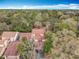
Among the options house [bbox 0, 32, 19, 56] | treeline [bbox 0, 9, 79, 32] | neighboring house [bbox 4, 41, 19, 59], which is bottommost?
neighboring house [bbox 4, 41, 19, 59]

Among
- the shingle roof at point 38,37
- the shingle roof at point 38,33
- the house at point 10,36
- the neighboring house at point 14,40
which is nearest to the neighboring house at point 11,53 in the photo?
the neighboring house at point 14,40

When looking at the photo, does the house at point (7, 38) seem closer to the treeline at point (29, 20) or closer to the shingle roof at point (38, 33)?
the shingle roof at point (38, 33)

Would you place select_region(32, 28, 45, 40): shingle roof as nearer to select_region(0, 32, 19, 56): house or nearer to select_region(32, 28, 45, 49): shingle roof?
select_region(32, 28, 45, 49): shingle roof

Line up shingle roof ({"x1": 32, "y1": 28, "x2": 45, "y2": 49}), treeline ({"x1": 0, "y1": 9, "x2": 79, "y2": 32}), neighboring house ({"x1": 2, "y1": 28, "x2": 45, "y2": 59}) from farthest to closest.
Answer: treeline ({"x1": 0, "y1": 9, "x2": 79, "y2": 32}) < shingle roof ({"x1": 32, "y1": 28, "x2": 45, "y2": 49}) < neighboring house ({"x1": 2, "y1": 28, "x2": 45, "y2": 59})

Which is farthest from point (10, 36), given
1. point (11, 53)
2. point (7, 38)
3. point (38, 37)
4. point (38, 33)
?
point (11, 53)

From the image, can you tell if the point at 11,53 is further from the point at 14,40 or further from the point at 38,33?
the point at 38,33

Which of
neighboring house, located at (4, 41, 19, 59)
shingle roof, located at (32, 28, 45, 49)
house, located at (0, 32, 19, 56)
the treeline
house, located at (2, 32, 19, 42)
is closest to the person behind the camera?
neighboring house, located at (4, 41, 19, 59)

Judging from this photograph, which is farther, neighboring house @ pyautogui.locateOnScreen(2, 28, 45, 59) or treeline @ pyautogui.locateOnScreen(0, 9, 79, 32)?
treeline @ pyautogui.locateOnScreen(0, 9, 79, 32)

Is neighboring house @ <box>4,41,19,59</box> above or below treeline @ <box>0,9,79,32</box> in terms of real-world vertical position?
below

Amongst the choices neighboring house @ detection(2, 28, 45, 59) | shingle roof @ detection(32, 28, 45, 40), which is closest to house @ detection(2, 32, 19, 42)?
neighboring house @ detection(2, 28, 45, 59)
